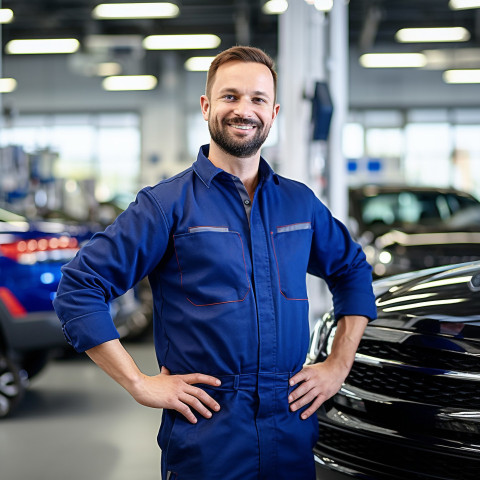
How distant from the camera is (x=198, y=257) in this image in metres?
1.96

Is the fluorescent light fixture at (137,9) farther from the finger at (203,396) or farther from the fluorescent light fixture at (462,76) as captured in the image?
the finger at (203,396)

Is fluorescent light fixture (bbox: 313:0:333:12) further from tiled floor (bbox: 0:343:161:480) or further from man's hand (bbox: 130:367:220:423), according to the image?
man's hand (bbox: 130:367:220:423)

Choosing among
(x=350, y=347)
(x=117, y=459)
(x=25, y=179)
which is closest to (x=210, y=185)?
(x=350, y=347)

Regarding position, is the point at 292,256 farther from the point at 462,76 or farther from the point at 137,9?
the point at 462,76

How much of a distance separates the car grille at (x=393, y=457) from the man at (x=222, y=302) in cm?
33

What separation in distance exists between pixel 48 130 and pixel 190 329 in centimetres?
1984

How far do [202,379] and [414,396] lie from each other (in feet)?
A: 2.35

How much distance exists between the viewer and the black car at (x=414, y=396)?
2.15 m

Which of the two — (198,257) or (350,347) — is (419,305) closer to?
(350,347)

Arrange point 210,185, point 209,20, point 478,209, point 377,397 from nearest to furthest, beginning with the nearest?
point 210,185 < point 377,397 < point 478,209 < point 209,20

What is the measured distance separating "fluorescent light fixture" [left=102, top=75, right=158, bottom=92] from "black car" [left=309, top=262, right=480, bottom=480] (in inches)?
697

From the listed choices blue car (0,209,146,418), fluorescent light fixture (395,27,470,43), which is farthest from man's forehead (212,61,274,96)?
fluorescent light fixture (395,27,470,43)

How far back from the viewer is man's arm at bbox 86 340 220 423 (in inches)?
74.8

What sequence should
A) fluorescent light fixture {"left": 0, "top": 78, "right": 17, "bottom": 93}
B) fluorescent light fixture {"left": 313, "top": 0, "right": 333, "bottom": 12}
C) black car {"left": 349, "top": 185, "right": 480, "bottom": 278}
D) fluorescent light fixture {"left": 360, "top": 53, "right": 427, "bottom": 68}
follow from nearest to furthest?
black car {"left": 349, "top": 185, "right": 480, "bottom": 278}
fluorescent light fixture {"left": 313, "top": 0, "right": 333, "bottom": 12}
fluorescent light fixture {"left": 360, "top": 53, "right": 427, "bottom": 68}
fluorescent light fixture {"left": 0, "top": 78, "right": 17, "bottom": 93}
